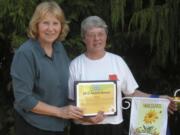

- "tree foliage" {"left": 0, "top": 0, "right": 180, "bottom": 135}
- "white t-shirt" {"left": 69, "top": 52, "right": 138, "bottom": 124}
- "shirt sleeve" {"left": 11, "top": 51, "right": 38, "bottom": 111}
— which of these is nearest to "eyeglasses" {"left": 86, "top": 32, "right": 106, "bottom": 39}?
"white t-shirt" {"left": 69, "top": 52, "right": 138, "bottom": 124}

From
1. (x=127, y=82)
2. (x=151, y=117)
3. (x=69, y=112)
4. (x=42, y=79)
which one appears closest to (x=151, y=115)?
(x=151, y=117)

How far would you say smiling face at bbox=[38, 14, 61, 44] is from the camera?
2.90 metres

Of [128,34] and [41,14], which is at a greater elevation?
[41,14]

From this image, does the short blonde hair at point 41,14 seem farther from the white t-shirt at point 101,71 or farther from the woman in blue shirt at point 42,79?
the white t-shirt at point 101,71

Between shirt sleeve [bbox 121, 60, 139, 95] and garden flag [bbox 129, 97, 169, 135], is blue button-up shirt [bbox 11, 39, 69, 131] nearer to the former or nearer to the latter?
shirt sleeve [bbox 121, 60, 139, 95]

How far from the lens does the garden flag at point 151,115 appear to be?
128 inches

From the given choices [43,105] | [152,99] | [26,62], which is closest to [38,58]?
[26,62]

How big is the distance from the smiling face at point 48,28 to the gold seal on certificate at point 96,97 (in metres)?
0.34

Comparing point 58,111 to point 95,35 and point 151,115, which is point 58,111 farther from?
point 151,115

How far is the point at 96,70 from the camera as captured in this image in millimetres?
3145

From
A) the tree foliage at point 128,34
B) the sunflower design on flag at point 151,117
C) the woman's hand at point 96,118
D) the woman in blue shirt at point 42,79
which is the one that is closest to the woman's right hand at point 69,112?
the woman in blue shirt at point 42,79

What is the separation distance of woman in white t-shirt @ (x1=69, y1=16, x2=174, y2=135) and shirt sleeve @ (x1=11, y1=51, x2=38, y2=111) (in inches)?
13.4

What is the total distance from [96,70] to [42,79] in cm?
42

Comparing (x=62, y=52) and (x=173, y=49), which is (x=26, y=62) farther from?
(x=173, y=49)
